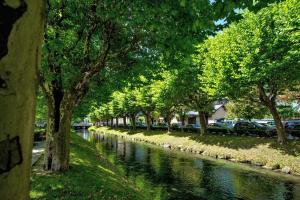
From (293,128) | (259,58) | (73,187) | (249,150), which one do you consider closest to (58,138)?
(73,187)

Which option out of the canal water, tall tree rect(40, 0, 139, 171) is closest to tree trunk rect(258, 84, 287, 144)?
the canal water

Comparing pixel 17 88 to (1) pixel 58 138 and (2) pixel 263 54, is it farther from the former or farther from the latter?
(2) pixel 263 54

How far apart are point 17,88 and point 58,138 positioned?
639 inches

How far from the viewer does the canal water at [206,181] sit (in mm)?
19558

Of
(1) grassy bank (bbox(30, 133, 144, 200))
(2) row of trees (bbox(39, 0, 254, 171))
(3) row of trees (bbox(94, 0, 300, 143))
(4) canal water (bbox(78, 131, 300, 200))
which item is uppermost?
(3) row of trees (bbox(94, 0, 300, 143))

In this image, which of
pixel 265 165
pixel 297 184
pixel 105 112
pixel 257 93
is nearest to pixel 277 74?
pixel 257 93

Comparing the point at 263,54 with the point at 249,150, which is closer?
the point at 263,54

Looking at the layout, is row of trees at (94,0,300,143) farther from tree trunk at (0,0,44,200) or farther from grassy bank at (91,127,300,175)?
tree trunk at (0,0,44,200)

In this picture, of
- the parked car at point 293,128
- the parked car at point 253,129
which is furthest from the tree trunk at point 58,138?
the parked car at point 253,129

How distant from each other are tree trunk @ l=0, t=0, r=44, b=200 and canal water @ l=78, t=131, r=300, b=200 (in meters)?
17.3

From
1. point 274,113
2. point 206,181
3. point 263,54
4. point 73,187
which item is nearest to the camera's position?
point 73,187

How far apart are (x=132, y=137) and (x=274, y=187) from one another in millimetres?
50562

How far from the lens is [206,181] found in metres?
23.6

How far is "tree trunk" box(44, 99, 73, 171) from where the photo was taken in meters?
17.4
